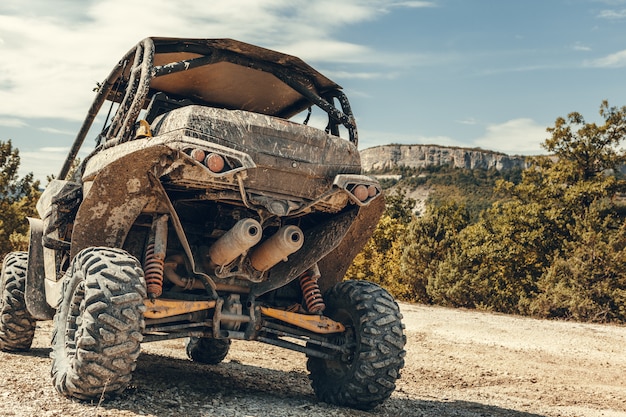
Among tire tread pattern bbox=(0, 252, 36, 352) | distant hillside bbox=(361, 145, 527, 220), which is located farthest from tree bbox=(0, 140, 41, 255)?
distant hillside bbox=(361, 145, 527, 220)

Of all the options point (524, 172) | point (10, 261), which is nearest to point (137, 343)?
point (10, 261)

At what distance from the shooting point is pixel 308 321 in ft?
22.4

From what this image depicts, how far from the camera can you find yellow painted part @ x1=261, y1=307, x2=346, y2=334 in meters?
6.68

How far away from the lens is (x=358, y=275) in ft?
121

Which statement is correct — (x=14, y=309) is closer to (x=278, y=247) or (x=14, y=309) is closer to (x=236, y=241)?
(x=236, y=241)

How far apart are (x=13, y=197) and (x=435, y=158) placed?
141247mm

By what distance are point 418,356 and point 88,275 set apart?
7.50 meters

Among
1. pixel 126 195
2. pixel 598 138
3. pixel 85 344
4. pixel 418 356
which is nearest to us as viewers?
pixel 85 344

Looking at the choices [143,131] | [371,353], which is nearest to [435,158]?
[371,353]

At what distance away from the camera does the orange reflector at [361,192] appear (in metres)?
6.45

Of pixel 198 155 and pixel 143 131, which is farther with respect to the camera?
pixel 143 131

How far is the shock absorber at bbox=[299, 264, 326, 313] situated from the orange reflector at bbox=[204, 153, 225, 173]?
74.1 inches

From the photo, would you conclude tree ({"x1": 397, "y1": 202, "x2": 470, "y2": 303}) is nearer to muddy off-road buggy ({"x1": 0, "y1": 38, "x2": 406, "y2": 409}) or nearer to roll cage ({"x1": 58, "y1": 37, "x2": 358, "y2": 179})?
roll cage ({"x1": 58, "y1": 37, "x2": 358, "y2": 179})

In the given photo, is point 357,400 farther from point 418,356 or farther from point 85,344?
point 418,356
